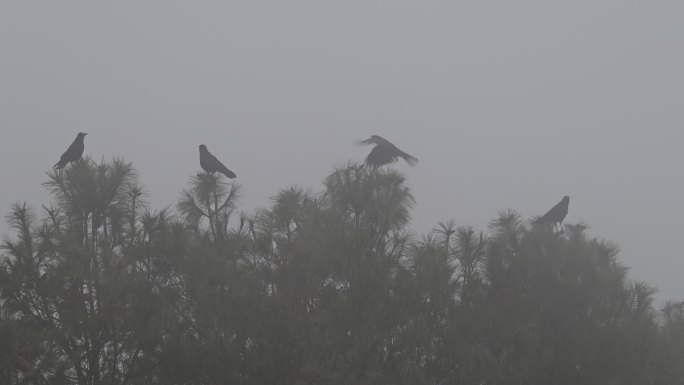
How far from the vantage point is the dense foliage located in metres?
9.22

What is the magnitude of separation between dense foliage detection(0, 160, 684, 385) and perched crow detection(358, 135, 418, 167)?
352 millimetres

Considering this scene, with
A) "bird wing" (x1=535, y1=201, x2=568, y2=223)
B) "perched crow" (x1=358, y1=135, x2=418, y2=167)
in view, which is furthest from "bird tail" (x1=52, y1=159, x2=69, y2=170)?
"bird wing" (x1=535, y1=201, x2=568, y2=223)

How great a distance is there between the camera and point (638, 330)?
1088 cm

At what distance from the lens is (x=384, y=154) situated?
1176 cm

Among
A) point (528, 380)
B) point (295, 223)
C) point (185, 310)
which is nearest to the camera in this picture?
point (185, 310)

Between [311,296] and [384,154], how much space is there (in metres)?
2.88

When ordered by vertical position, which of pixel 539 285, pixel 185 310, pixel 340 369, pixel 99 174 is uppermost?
pixel 99 174

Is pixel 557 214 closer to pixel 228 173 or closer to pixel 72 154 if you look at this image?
pixel 228 173

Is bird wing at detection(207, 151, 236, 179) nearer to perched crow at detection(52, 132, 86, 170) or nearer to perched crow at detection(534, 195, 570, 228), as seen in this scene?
perched crow at detection(52, 132, 86, 170)

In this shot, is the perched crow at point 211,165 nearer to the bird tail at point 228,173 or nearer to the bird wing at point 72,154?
the bird tail at point 228,173

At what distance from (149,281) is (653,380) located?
6.99m

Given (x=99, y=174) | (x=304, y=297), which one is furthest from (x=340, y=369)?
(x=99, y=174)

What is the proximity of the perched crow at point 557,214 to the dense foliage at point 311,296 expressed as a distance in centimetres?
81

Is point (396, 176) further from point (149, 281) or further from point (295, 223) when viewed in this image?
point (149, 281)
